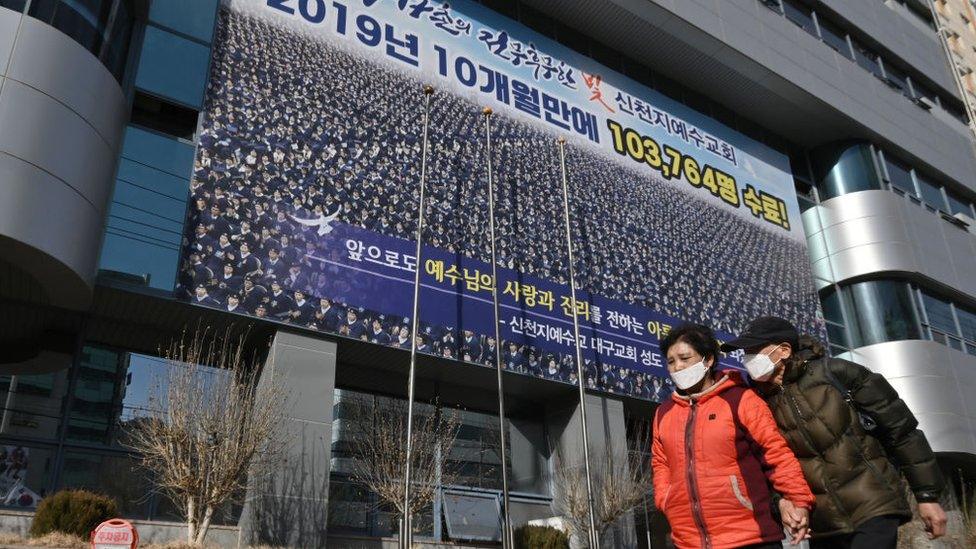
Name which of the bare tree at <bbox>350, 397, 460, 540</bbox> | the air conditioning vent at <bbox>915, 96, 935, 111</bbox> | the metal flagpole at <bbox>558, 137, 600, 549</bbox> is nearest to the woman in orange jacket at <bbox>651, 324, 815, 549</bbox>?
the bare tree at <bbox>350, 397, 460, 540</bbox>

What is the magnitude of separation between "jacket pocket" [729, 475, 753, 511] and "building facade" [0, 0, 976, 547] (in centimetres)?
992

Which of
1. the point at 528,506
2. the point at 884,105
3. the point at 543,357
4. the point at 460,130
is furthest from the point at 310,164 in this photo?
the point at 884,105

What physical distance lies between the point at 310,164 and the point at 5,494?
24.7 ft

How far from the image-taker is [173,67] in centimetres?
1437

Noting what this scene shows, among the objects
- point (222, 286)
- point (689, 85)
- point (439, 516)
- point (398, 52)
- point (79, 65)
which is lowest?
point (439, 516)

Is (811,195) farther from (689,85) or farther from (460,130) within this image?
(460,130)

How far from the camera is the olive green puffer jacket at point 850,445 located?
4.20 meters

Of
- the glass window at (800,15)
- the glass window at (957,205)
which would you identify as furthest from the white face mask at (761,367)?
the glass window at (957,205)

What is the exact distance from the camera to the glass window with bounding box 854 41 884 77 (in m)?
29.0

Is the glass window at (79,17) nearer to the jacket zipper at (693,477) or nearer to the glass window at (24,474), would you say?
the glass window at (24,474)

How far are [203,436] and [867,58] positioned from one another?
28.3 m

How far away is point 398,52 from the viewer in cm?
1780

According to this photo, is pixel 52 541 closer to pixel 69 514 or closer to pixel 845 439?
pixel 69 514

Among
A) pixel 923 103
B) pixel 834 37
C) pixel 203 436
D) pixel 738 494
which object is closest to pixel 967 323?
pixel 923 103
